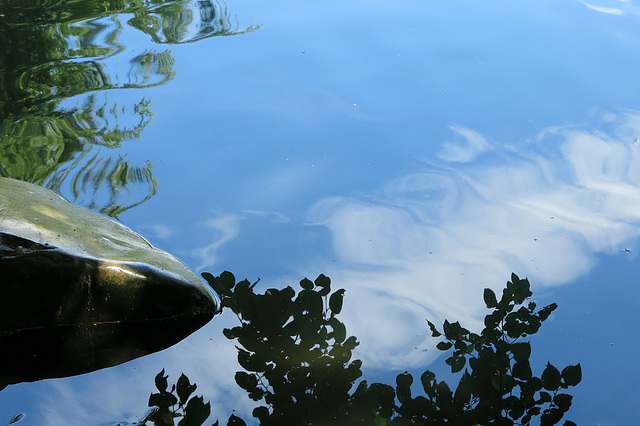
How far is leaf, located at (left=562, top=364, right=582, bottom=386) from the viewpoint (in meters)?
2.53

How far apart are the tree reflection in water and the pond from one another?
7 cm

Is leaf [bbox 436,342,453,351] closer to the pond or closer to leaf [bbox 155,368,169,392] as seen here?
the pond

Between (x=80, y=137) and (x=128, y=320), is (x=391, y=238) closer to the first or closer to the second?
(x=128, y=320)

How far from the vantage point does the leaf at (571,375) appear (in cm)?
253

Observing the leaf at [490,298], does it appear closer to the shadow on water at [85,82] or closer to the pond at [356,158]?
the pond at [356,158]

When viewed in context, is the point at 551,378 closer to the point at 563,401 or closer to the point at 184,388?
the point at 563,401

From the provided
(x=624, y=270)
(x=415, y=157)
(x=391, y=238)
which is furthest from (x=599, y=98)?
(x=391, y=238)

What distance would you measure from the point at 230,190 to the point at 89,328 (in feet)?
3.80

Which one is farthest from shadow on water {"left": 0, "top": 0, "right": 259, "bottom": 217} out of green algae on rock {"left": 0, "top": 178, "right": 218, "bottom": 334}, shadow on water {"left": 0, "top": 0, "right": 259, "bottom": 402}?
green algae on rock {"left": 0, "top": 178, "right": 218, "bottom": 334}

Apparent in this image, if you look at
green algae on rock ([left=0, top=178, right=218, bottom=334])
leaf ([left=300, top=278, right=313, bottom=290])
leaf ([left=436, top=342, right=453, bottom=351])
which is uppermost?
green algae on rock ([left=0, top=178, right=218, bottom=334])

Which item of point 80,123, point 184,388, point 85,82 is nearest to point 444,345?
point 184,388

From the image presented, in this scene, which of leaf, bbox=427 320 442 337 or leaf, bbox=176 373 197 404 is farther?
leaf, bbox=427 320 442 337

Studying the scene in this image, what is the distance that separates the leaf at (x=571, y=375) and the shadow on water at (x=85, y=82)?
1.98 metres

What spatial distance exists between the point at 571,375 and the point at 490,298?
44cm
